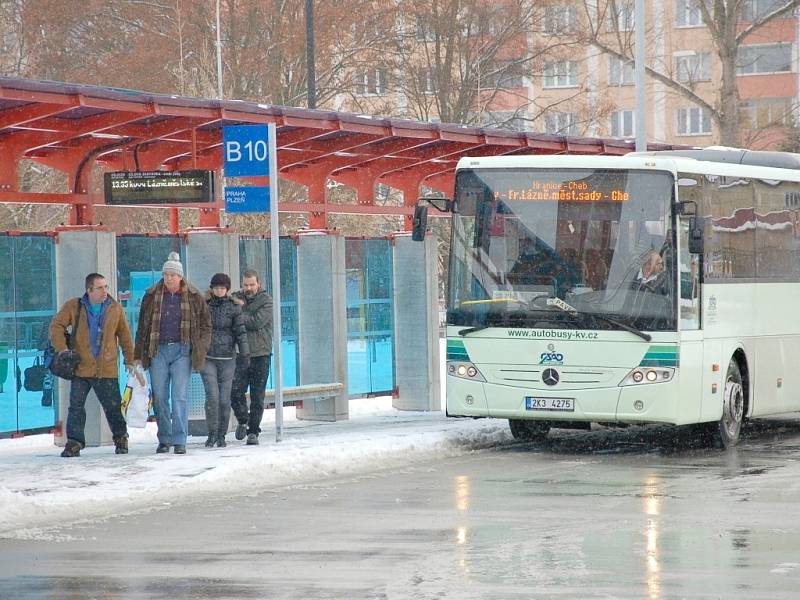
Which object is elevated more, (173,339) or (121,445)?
(173,339)

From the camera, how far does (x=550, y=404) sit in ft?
56.0

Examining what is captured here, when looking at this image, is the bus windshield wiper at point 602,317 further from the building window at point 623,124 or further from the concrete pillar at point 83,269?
the building window at point 623,124

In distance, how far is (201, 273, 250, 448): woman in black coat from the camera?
16.7 m

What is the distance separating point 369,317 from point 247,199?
5342 mm

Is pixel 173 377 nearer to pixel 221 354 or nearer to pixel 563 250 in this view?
pixel 221 354

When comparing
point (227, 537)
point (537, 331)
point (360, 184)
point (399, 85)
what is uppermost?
point (399, 85)

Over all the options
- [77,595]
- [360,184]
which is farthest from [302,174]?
[77,595]

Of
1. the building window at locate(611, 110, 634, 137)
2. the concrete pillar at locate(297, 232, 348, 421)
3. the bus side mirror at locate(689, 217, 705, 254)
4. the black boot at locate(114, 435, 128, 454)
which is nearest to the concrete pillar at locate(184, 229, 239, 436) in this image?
the concrete pillar at locate(297, 232, 348, 421)

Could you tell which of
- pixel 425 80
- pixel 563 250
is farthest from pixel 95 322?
pixel 425 80

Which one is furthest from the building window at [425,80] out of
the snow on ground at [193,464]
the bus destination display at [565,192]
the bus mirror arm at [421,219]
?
the bus destination display at [565,192]

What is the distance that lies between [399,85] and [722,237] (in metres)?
30.9

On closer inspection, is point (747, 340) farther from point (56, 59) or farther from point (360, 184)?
point (56, 59)

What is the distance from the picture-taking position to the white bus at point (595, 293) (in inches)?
664

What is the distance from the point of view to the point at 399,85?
4831 centimetres
